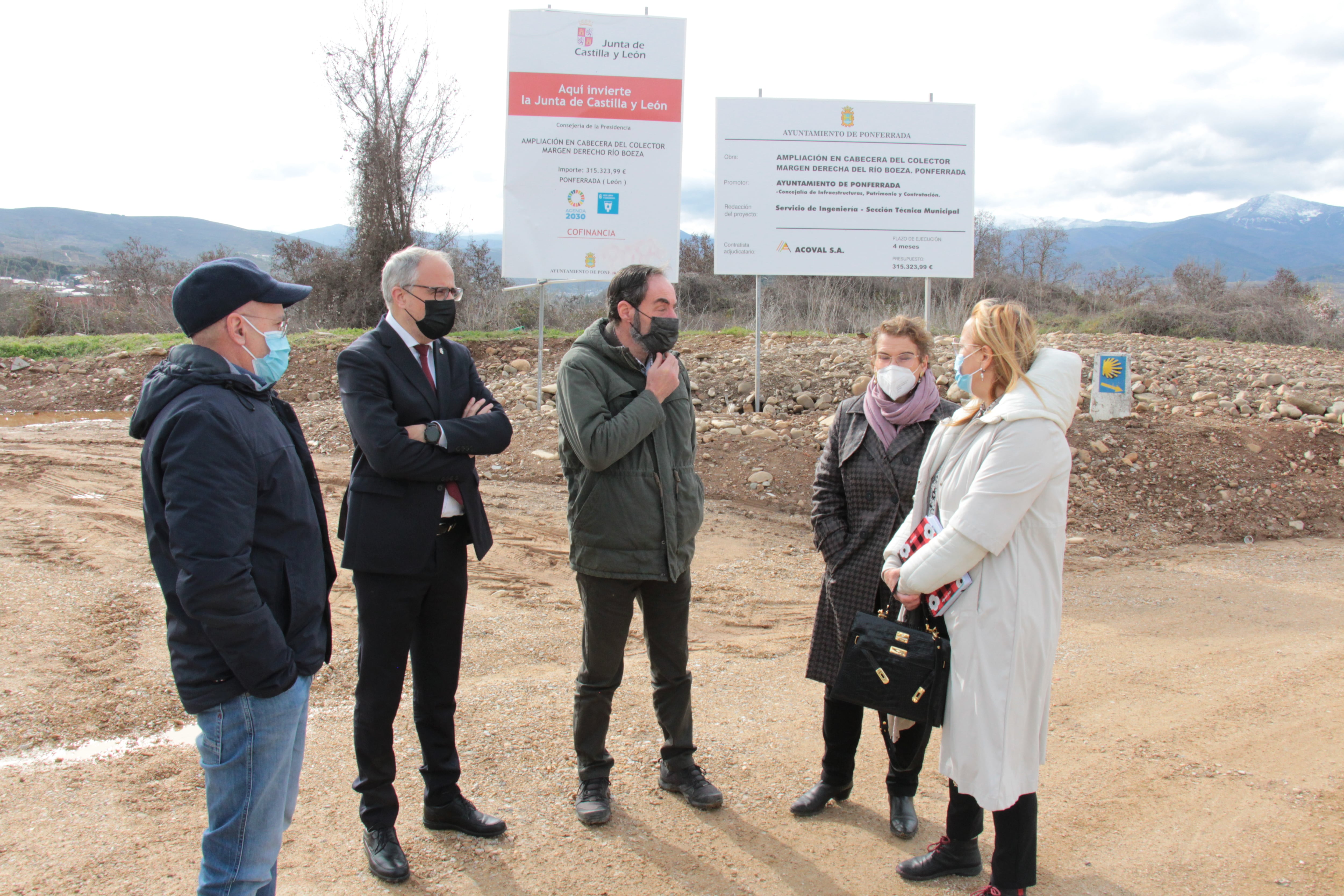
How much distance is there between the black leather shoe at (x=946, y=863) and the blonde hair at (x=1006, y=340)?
1.52m

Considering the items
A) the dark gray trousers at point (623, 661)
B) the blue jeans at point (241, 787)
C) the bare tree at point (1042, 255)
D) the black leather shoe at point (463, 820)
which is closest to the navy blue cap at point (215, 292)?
the blue jeans at point (241, 787)

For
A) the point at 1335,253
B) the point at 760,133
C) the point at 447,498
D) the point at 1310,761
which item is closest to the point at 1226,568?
the point at 1310,761

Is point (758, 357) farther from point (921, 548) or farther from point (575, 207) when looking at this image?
point (921, 548)

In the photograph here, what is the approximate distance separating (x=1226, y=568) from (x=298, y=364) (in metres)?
14.5

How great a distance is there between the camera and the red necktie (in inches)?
123

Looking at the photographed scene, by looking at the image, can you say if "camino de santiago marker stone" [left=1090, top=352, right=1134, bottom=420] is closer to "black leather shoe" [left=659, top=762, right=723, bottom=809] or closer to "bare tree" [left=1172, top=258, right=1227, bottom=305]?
"black leather shoe" [left=659, top=762, right=723, bottom=809]

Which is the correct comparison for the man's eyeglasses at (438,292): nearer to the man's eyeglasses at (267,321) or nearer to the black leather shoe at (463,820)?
the man's eyeglasses at (267,321)

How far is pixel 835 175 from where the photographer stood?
927 cm

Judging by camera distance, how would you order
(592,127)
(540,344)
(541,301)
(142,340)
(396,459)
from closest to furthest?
(396,459)
(592,127)
(541,301)
(540,344)
(142,340)

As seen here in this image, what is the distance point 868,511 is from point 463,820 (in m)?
1.91

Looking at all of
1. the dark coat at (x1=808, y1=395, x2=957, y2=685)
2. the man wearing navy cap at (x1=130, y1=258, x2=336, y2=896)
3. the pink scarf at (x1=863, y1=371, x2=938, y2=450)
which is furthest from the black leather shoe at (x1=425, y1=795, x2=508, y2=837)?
the pink scarf at (x1=863, y1=371, x2=938, y2=450)

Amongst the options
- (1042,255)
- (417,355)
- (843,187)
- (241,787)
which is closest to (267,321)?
(417,355)

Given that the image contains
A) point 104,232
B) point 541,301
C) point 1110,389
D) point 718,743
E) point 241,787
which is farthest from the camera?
point 104,232

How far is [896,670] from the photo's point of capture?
278 cm
